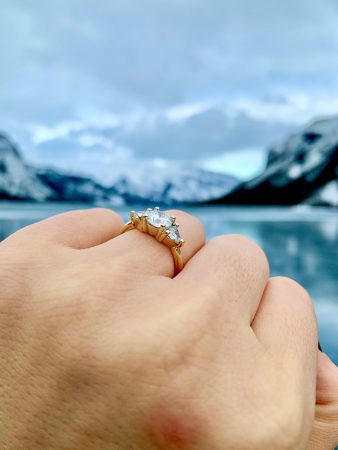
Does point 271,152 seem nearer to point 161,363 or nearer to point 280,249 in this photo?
point 280,249

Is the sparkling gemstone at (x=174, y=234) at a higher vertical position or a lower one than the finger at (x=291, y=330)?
higher

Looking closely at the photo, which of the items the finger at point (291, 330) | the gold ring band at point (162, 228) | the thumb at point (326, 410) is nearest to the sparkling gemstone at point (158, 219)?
the gold ring band at point (162, 228)

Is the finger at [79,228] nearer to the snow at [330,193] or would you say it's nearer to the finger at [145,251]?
the finger at [145,251]

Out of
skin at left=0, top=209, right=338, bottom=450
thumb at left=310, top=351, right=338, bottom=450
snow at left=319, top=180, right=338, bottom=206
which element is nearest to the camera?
skin at left=0, top=209, right=338, bottom=450

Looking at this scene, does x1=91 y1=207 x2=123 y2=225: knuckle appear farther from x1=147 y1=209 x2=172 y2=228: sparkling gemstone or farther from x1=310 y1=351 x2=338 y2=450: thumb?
x1=310 y1=351 x2=338 y2=450: thumb

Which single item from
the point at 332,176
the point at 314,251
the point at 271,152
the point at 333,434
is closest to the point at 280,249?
the point at 314,251

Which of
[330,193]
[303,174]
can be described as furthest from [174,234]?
[303,174]

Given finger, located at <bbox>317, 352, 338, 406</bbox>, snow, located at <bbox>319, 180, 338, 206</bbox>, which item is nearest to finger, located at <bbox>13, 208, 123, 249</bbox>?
finger, located at <bbox>317, 352, 338, 406</bbox>
